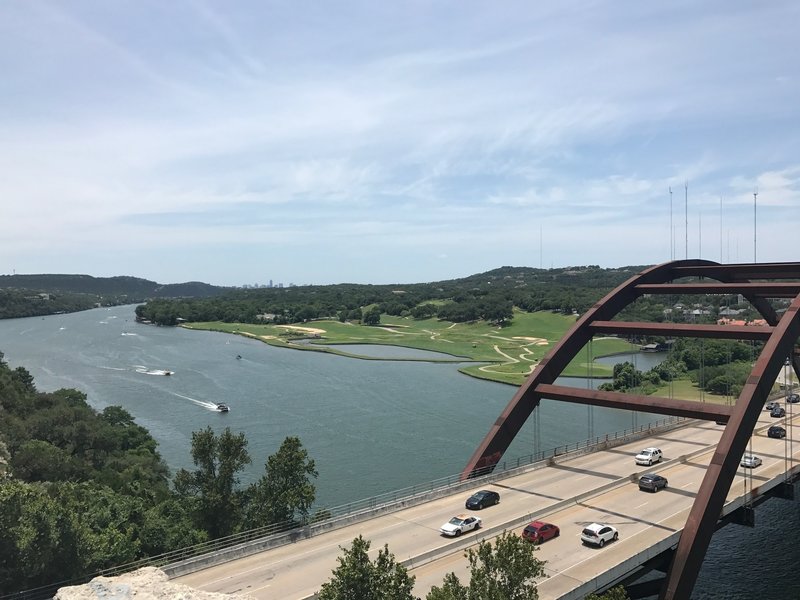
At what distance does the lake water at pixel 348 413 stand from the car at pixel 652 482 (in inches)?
231

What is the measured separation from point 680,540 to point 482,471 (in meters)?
11.2

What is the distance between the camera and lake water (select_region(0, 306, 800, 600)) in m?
40.7

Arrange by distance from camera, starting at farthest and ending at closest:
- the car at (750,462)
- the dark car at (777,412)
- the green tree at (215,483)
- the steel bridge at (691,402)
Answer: the dark car at (777,412), the car at (750,462), the green tree at (215,483), the steel bridge at (691,402)

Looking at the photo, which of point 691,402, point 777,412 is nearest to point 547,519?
point 691,402

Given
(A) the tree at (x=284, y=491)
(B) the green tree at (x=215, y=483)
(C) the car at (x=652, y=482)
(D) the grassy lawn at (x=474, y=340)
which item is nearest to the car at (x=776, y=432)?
(C) the car at (x=652, y=482)

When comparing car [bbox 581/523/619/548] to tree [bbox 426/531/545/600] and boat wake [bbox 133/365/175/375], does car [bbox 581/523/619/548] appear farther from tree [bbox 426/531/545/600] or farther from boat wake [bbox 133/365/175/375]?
boat wake [bbox 133/365/175/375]

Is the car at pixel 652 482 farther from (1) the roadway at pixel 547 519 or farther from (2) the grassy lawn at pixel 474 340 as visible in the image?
(2) the grassy lawn at pixel 474 340

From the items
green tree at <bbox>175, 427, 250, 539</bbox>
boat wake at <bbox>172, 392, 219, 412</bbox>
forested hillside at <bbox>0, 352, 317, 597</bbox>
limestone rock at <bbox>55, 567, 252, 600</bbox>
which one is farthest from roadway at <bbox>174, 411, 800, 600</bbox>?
boat wake at <bbox>172, 392, 219, 412</bbox>

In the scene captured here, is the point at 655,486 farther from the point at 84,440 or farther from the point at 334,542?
the point at 84,440

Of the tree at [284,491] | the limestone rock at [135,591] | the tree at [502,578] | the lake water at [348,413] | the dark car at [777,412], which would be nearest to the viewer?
the tree at [502,578]

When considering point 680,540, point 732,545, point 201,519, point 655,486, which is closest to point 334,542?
point 201,519

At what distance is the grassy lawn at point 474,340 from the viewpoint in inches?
4363

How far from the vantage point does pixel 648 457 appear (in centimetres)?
3462

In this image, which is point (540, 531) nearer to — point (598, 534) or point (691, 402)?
point (598, 534)
